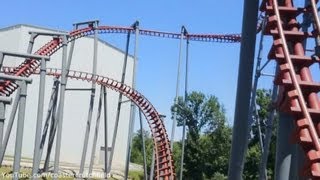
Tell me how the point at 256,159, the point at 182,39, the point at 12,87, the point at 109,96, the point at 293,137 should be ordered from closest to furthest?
the point at 293,137 → the point at 12,87 → the point at 182,39 → the point at 256,159 → the point at 109,96

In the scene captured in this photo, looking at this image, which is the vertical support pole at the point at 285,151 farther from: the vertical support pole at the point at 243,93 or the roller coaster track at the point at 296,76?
the vertical support pole at the point at 243,93

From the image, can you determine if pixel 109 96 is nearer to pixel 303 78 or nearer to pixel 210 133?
pixel 210 133

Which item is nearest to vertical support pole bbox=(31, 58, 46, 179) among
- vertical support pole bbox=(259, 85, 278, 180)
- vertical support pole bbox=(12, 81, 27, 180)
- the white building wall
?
vertical support pole bbox=(12, 81, 27, 180)

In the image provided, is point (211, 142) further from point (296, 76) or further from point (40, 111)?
point (296, 76)

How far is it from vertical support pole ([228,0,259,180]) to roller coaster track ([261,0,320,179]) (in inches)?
6.9

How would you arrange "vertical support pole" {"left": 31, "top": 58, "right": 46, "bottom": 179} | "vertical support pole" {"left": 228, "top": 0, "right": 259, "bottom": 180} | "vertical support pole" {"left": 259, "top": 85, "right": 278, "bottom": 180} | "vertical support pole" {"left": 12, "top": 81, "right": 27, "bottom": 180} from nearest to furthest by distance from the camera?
"vertical support pole" {"left": 228, "top": 0, "right": 259, "bottom": 180} → "vertical support pole" {"left": 12, "top": 81, "right": 27, "bottom": 180} → "vertical support pole" {"left": 31, "top": 58, "right": 46, "bottom": 179} → "vertical support pole" {"left": 259, "top": 85, "right": 278, "bottom": 180}

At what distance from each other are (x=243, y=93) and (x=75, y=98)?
30.3 m

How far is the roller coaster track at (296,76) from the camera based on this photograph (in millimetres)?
4020

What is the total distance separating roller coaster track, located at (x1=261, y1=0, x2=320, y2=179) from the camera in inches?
158

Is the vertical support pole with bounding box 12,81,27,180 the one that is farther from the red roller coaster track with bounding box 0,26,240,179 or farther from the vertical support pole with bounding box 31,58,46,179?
the red roller coaster track with bounding box 0,26,240,179

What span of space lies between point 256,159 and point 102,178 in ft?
42.2

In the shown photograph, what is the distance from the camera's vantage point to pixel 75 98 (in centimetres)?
3469

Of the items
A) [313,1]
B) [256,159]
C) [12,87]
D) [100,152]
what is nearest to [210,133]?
[256,159]

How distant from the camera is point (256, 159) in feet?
103
